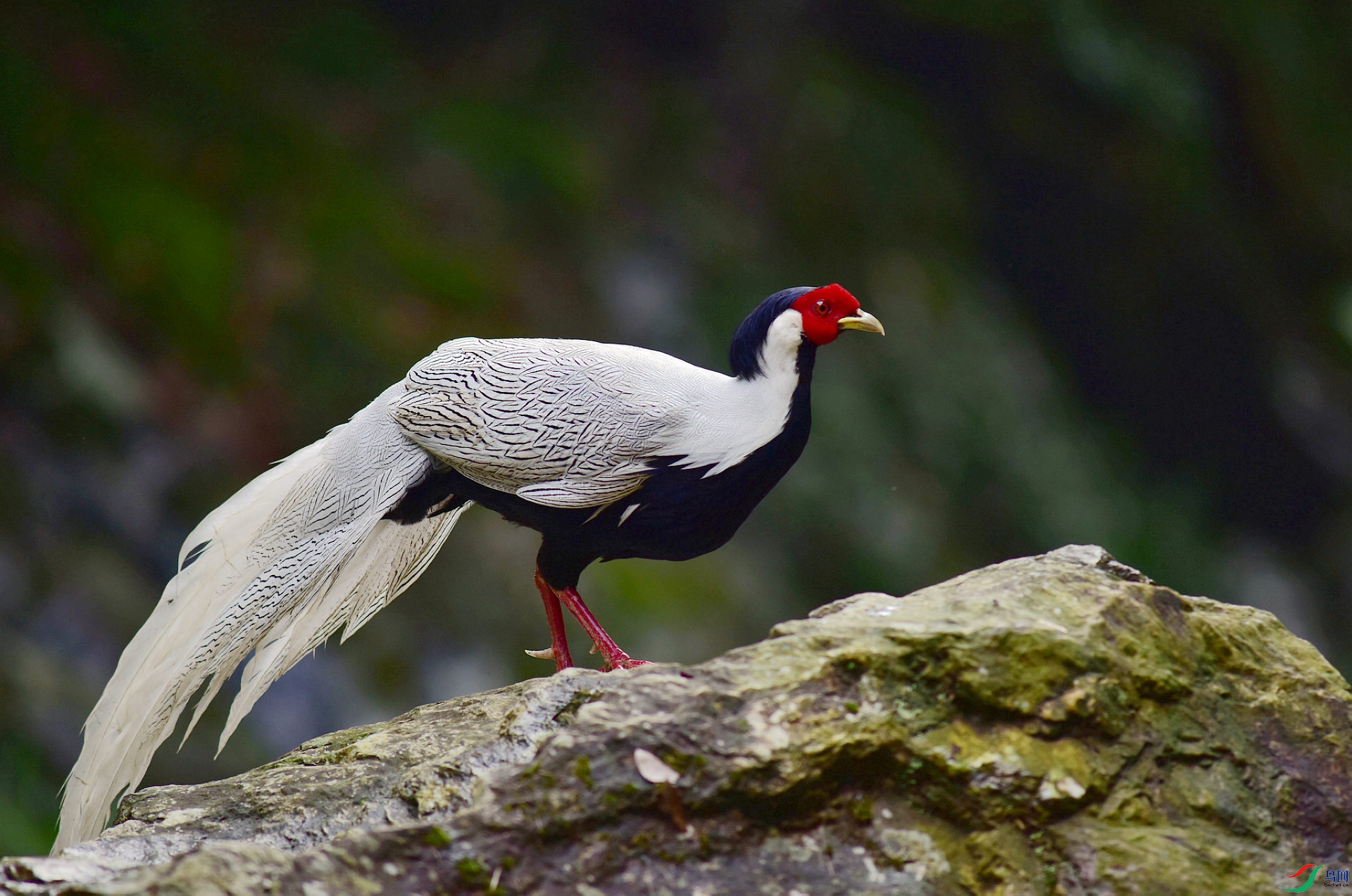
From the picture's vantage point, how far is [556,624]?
4176mm

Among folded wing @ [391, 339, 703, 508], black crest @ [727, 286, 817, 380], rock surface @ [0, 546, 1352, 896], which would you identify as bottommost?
rock surface @ [0, 546, 1352, 896]

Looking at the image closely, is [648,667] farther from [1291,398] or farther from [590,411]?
[1291,398]

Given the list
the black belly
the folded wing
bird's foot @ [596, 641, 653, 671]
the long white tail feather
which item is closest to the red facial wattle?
the black belly

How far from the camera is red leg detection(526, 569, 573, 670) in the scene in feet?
13.6

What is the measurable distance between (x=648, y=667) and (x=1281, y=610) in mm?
8708

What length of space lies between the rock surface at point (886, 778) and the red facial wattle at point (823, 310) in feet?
3.56

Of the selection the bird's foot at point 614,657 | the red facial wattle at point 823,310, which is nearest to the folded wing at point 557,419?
the red facial wattle at point 823,310

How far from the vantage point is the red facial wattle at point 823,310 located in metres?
3.76

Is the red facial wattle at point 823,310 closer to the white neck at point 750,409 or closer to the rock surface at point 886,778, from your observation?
the white neck at point 750,409

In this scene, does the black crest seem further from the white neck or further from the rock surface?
the rock surface

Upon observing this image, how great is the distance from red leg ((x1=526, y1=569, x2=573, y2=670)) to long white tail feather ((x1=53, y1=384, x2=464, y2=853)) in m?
0.56

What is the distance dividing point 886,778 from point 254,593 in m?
2.11

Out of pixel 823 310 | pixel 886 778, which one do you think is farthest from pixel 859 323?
pixel 886 778

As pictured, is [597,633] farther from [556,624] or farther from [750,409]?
[750,409]
